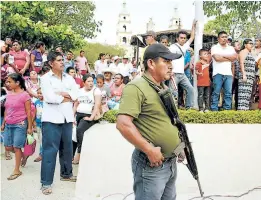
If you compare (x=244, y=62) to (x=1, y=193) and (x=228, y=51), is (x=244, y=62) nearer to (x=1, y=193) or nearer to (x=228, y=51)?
(x=228, y=51)

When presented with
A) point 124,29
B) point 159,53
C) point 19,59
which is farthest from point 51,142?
point 124,29

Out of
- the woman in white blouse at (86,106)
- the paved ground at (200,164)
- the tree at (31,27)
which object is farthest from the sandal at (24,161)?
the tree at (31,27)

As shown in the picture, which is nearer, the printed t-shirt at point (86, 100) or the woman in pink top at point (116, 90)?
the printed t-shirt at point (86, 100)

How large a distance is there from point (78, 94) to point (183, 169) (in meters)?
1.79

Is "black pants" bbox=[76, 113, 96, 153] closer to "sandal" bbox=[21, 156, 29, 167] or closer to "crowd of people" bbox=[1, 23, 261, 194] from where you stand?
"crowd of people" bbox=[1, 23, 261, 194]

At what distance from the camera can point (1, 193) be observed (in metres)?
4.76

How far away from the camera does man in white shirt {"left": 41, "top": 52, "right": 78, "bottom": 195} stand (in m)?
4.67

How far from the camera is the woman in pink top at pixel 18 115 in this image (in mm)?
5352

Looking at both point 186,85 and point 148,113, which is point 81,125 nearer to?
point 186,85

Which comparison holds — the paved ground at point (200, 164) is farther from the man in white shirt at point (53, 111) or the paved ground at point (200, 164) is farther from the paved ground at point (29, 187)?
the man in white shirt at point (53, 111)

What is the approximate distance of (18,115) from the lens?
17.7ft

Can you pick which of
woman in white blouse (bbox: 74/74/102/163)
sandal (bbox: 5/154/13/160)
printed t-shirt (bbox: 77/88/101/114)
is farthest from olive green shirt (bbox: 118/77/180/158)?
sandal (bbox: 5/154/13/160)

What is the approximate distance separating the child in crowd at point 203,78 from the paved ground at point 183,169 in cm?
107

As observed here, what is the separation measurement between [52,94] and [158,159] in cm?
240
